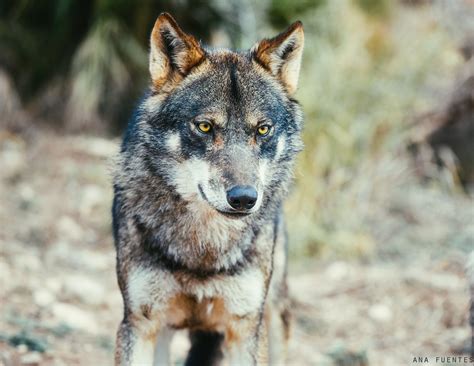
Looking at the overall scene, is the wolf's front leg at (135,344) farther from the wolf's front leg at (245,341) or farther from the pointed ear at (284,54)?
the pointed ear at (284,54)

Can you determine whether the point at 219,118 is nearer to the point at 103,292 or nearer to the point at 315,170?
the point at 103,292

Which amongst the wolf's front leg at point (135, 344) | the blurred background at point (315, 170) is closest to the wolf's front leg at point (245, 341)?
the wolf's front leg at point (135, 344)

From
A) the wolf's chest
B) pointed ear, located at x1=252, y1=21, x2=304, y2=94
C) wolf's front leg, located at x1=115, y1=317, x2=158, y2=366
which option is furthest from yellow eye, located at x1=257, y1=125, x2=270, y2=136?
wolf's front leg, located at x1=115, y1=317, x2=158, y2=366

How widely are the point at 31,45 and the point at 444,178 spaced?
Result: 6.52 meters

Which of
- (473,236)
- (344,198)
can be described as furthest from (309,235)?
(473,236)

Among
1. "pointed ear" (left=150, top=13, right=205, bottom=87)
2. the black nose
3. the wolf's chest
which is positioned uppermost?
"pointed ear" (left=150, top=13, right=205, bottom=87)

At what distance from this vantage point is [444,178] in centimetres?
921

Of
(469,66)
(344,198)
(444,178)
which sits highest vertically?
(469,66)

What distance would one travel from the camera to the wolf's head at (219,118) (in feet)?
11.1

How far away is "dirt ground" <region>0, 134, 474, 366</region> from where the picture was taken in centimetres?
516

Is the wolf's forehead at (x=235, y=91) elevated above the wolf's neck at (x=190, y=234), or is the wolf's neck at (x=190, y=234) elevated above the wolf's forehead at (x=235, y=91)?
the wolf's forehead at (x=235, y=91)

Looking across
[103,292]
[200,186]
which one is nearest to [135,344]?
[200,186]

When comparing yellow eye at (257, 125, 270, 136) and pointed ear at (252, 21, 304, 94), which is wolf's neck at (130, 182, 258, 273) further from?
pointed ear at (252, 21, 304, 94)

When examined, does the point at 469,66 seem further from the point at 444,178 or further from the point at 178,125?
the point at 178,125
